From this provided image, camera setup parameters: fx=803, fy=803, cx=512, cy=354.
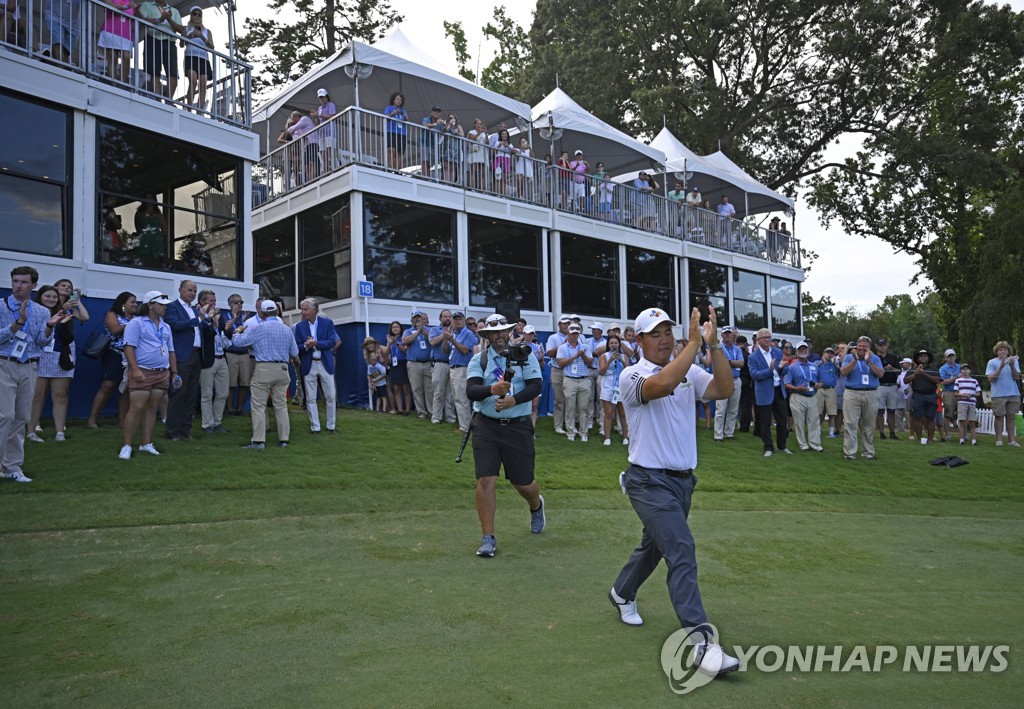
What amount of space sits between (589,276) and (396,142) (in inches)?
280

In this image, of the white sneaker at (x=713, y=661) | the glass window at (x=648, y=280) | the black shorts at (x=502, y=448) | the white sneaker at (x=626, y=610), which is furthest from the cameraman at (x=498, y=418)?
the glass window at (x=648, y=280)

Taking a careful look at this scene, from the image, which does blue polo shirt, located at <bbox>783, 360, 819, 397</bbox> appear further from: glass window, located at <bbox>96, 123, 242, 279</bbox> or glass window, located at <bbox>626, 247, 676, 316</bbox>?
glass window, located at <bbox>96, 123, 242, 279</bbox>

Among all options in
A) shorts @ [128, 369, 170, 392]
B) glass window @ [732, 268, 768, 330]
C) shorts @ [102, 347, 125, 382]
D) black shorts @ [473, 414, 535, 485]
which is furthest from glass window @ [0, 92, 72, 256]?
glass window @ [732, 268, 768, 330]

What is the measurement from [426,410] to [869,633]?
1150cm

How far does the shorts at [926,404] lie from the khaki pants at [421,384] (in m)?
10.9

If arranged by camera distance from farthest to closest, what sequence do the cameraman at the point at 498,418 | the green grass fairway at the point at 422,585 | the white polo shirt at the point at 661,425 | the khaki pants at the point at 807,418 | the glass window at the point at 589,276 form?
1. the glass window at the point at 589,276
2. the khaki pants at the point at 807,418
3. the cameraman at the point at 498,418
4. the white polo shirt at the point at 661,425
5. the green grass fairway at the point at 422,585

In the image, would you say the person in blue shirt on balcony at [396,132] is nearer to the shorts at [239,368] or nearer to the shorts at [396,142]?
the shorts at [396,142]

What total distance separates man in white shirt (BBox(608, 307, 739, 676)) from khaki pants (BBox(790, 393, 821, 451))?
1088 cm

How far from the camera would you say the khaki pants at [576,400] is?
47.4 ft

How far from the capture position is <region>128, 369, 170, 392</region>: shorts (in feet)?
31.4

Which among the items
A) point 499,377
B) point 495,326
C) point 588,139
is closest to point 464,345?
point 495,326

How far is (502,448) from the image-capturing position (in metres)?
6.98

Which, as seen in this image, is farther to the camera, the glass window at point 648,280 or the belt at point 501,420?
the glass window at point 648,280

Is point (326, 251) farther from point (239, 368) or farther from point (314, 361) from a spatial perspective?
point (314, 361)
